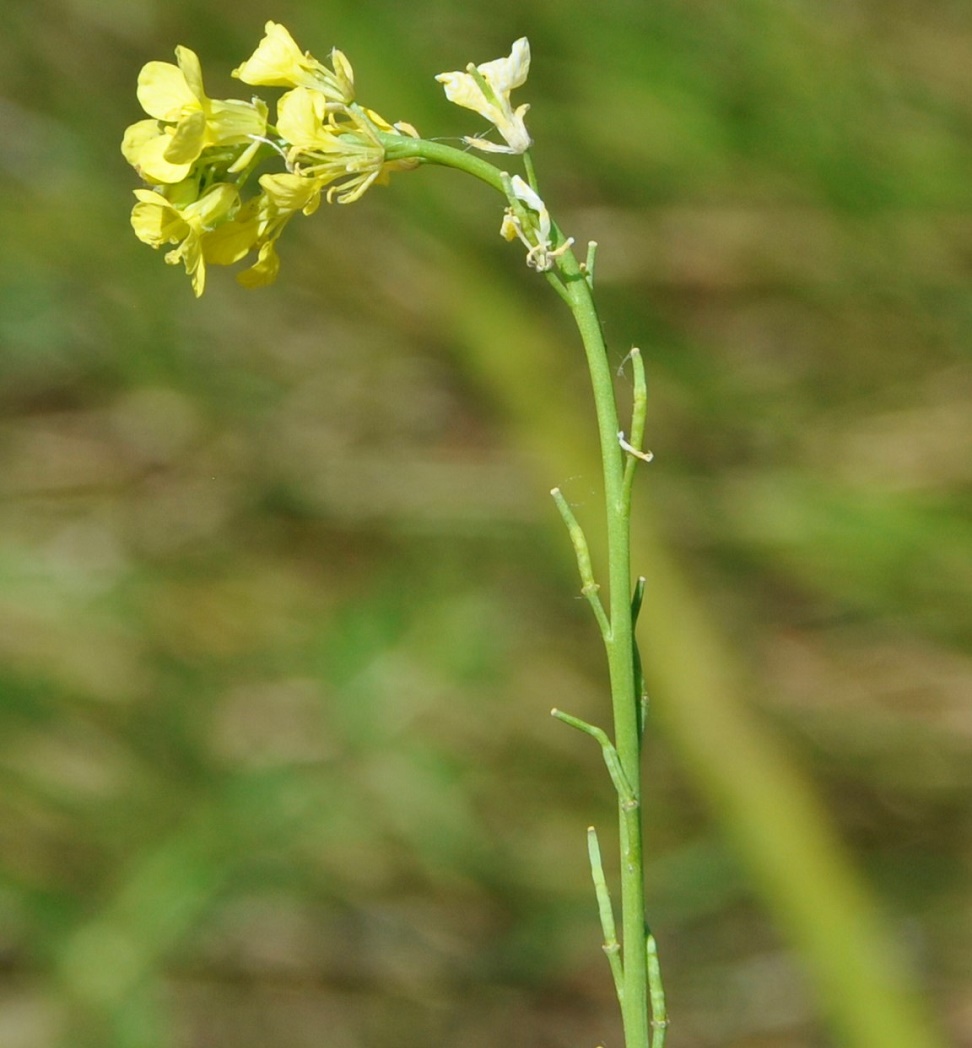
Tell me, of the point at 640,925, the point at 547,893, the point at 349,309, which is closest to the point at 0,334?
the point at 349,309

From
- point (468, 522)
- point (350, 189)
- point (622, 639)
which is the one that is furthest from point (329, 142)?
point (468, 522)

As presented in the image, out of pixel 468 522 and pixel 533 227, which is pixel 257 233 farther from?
pixel 468 522

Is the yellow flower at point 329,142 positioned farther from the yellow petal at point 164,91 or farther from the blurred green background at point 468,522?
the blurred green background at point 468,522

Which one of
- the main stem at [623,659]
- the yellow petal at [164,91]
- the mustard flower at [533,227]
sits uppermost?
the yellow petal at [164,91]

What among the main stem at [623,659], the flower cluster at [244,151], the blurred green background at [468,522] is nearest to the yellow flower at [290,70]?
the flower cluster at [244,151]

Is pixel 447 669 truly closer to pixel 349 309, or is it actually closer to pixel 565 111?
pixel 349 309

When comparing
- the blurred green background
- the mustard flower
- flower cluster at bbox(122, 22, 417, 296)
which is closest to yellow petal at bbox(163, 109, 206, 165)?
flower cluster at bbox(122, 22, 417, 296)

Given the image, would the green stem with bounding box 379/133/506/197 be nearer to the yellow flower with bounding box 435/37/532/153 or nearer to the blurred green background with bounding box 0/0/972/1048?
the yellow flower with bounding box 435/37/532/153
